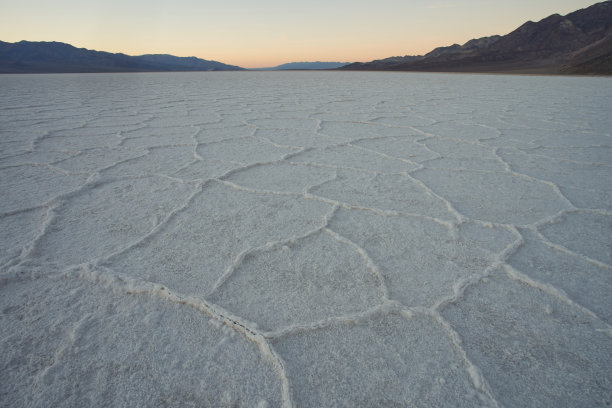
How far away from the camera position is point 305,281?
0.89 m

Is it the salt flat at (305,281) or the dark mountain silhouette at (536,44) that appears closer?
the salt flat at (305,281)

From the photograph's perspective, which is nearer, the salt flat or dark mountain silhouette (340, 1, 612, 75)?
the salt flat

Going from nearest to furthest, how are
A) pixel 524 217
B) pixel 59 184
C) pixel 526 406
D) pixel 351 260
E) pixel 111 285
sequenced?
pixel 526 406, pixel 111 285, pixel 351 260, pixel 524 217, pixel 59 184

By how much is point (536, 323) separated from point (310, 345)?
1.67 ft

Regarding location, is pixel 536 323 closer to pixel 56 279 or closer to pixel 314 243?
pixel 314 243

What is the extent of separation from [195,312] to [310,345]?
0.28 meters

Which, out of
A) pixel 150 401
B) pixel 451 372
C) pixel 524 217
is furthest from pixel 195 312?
pixel 524 217

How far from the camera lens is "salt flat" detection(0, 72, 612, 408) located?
24.0 inches

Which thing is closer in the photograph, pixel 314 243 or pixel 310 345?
pixel 310 345

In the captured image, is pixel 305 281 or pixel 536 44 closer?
pixel 305 281

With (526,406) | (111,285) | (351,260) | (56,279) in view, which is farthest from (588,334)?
(56,279)

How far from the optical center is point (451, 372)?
627mm

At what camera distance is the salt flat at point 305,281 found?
0.61 meters

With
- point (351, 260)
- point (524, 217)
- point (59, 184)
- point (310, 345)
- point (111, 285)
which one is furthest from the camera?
point (59, 184)
